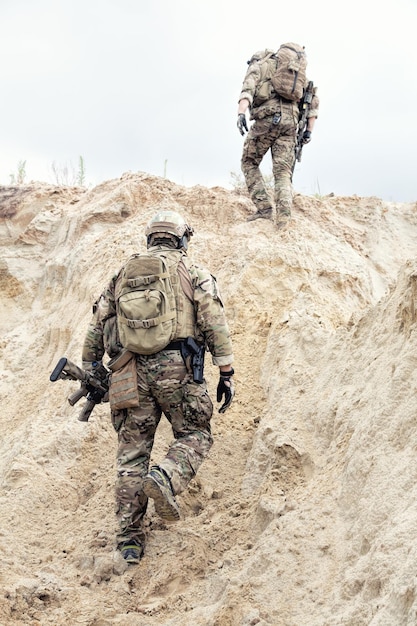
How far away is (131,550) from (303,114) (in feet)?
18.0

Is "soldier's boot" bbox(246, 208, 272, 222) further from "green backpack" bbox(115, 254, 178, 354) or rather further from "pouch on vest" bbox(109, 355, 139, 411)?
"pouch on vest" bbox(109, 355, 139, 411)

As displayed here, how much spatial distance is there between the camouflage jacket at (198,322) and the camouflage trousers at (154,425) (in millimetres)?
237

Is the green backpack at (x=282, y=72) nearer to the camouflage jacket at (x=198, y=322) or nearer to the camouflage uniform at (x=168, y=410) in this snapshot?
the camouflage jacket at (x=198, y=322)

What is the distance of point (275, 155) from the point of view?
25.9 ft

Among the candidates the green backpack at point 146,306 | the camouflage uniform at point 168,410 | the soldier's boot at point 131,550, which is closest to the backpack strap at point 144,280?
the green backpack at point 146,306

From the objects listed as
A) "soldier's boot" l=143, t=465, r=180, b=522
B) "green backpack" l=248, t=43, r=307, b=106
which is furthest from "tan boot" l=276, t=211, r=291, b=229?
"soldier's boot" l=143, t=465, r=180, b=522

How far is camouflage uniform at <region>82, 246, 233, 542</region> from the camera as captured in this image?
4438mm

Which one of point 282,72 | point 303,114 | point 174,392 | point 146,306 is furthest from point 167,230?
point 303,114

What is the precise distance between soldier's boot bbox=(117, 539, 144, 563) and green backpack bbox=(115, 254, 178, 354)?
3.83ft

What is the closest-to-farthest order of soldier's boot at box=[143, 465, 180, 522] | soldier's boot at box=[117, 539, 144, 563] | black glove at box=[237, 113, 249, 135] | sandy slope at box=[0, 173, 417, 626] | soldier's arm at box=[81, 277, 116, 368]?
sandy slope at box=[0, 173, 417, 626] < soldier's boot at box=[143, 465, 180, 522] < soldier's boot at box=[117, 539, 144, 563] < soldier's arm at box=[81, 277, 116, 368] < black glove at box=[237, 113, 249, 135]

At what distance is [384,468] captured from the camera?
11.4 ft

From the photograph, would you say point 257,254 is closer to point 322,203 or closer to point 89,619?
point 322,203

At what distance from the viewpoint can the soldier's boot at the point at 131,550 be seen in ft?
14.1

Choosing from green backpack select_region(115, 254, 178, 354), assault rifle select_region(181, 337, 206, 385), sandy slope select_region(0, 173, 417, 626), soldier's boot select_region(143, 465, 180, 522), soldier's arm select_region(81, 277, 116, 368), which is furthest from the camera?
soldier's arm select_region(81, 277, 116, 368)
